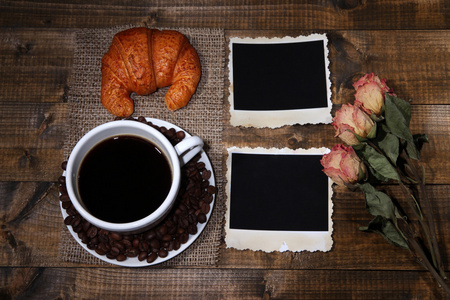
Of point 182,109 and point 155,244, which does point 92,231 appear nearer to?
point 155,244

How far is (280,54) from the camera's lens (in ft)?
3.21

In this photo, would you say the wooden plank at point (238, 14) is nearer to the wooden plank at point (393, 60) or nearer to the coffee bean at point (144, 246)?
the wooden plank at point (393, 60)

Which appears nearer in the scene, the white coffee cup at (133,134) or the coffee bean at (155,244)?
the white coffee cup at (133,134)

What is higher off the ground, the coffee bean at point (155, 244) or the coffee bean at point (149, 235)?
the coffee bean at point (149, 235)

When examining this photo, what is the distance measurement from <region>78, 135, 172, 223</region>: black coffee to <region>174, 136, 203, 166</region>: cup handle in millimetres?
45

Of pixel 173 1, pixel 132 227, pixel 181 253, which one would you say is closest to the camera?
pixel 132 227

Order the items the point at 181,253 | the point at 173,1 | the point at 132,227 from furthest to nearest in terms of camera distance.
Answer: the point at 173,1 → the point at 181,253 → the point at 132,227

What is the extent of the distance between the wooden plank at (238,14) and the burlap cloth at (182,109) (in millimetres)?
44

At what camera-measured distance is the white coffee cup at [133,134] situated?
0.67 meters

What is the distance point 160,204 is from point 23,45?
588mm

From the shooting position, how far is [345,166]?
78 centimetres

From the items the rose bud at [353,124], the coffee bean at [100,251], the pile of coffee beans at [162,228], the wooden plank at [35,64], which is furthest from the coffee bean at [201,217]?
the wooden plank at [35,64]

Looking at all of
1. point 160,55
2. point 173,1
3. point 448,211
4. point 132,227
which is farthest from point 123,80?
point 448,211

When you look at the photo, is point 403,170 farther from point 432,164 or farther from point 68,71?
point 68,71
